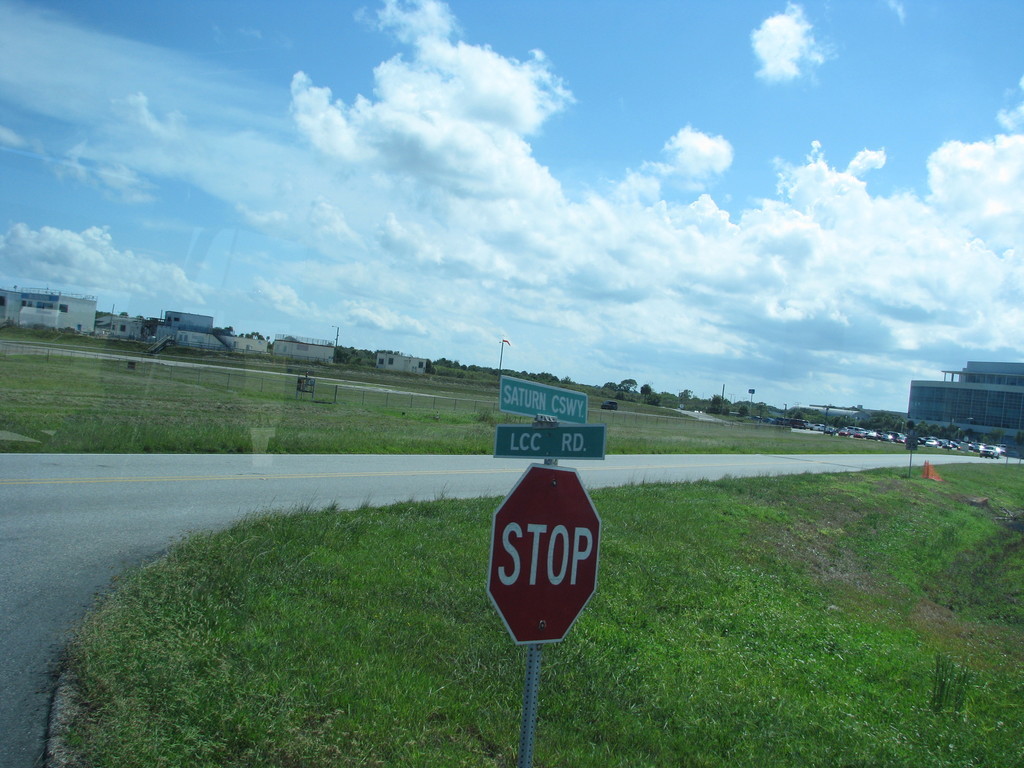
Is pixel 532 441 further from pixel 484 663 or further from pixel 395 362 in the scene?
pixel 395 362

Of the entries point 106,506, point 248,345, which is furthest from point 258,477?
point 248,345

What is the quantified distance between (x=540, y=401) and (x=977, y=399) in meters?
127

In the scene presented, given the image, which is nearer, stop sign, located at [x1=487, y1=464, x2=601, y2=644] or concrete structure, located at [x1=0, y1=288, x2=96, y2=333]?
stop sign, located at [x1=487, y1=464, x2=601, y2=644]

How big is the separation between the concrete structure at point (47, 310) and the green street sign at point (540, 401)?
1708 cm

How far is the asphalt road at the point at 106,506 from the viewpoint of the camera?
15.9 ft

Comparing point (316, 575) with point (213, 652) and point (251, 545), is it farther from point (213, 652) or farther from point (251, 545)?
point (213, 652)

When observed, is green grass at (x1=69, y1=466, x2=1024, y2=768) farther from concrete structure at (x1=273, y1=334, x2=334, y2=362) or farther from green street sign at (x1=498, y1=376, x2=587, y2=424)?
A: concrete structure at (x1=273, y1=334, x2=334, y2=362)

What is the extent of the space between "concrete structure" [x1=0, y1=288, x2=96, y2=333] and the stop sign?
685 inches

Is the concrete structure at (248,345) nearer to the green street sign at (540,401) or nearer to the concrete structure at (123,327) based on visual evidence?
the concrete structure at (123,327)

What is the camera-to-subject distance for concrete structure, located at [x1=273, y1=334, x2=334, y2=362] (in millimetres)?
25302

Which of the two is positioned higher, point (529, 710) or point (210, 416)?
point (529, 710)

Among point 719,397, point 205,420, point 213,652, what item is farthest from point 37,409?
point 719,397

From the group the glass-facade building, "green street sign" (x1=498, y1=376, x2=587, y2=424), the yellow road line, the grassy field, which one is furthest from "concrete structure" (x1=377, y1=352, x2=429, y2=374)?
the glass-facade building

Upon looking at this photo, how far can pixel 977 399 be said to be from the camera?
4328 inches
